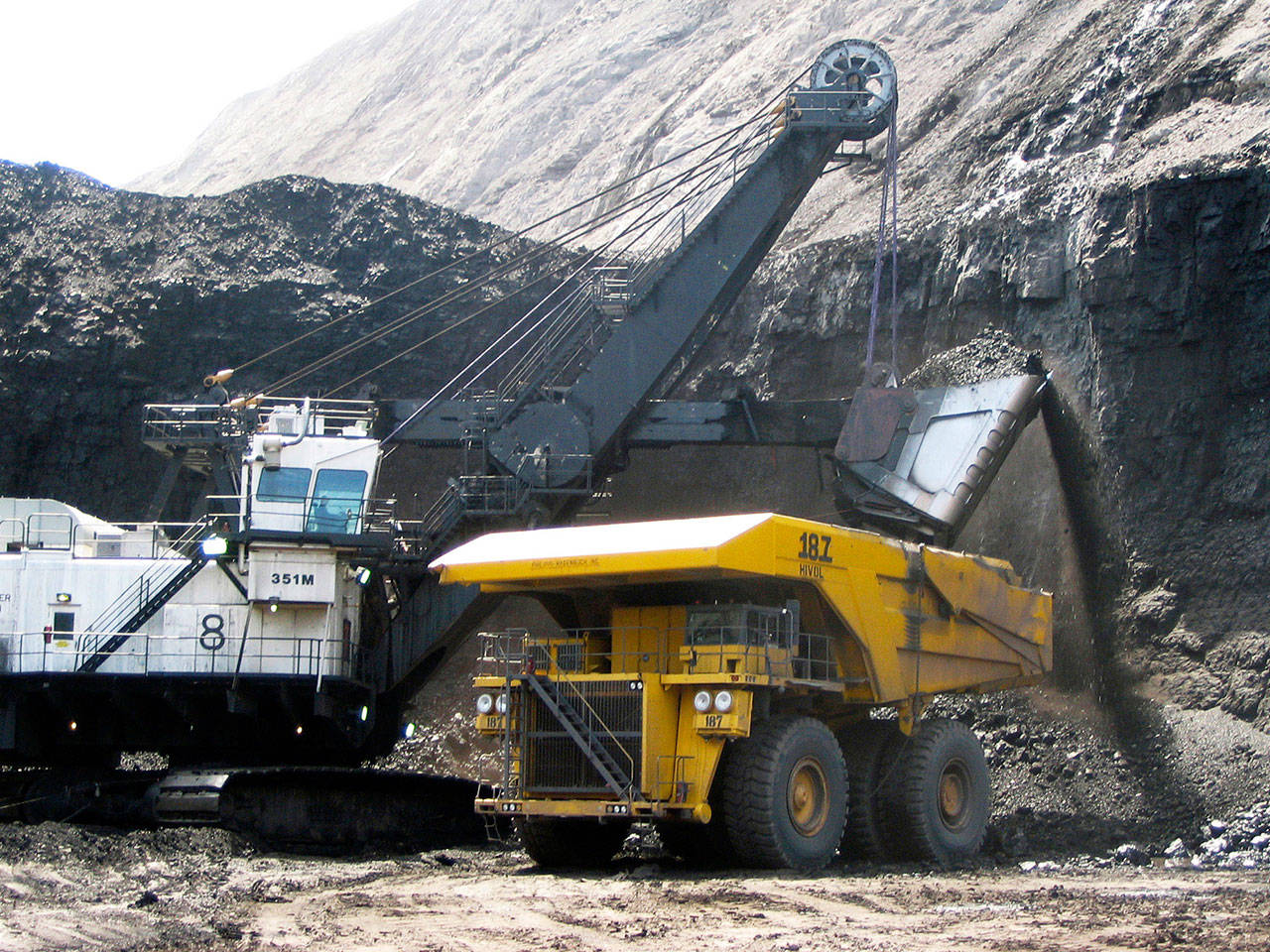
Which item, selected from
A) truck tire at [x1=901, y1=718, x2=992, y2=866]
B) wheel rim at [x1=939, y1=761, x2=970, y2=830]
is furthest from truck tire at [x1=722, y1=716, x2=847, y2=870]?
wheel rim at [x1=939, y1=761, x2=970, y2=830]

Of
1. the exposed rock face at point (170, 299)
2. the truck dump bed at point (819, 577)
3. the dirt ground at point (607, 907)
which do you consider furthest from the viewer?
the exposed rock face at point (170, 299)

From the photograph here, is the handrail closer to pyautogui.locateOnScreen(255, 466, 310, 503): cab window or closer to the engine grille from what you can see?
pyautogui.locateOnScreen(255, 466, 310, 503): cab window

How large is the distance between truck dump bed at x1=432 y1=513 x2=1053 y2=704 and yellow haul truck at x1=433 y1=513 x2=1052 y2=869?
0.07ft

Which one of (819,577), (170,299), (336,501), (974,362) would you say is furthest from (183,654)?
(170,299)

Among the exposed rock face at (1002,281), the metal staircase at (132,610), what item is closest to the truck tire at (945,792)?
the exposed rock face at (1002,281)

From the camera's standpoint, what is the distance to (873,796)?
44.5ft

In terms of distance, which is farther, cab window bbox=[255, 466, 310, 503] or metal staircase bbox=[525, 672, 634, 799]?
cab window bbox=[255, 466, 310, 503]

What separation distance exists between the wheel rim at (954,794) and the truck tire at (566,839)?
306 cm

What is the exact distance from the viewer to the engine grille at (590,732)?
474 inches

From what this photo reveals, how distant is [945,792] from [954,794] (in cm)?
22

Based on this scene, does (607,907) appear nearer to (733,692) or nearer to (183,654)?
(733,692)

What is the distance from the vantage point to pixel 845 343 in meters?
24.8

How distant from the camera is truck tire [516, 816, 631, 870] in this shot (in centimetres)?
1277

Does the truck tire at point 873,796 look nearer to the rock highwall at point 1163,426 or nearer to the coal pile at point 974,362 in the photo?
the rock highwall at point 1163,426
